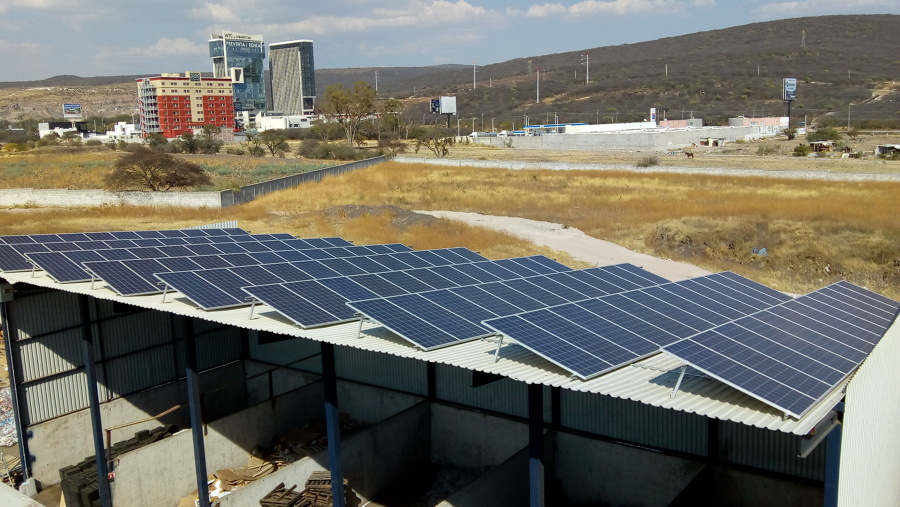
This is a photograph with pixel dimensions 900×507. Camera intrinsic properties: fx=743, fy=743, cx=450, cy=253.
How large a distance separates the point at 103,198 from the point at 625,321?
4922 cm

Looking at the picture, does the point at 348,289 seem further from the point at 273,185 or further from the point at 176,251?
the point at 273,185

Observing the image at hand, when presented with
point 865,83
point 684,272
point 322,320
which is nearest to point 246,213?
point 684,272

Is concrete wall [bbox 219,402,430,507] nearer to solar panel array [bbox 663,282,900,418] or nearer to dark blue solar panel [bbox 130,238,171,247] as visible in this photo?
solar panel array [bbox 663,282,900,418]

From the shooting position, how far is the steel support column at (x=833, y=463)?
8477 millimetres

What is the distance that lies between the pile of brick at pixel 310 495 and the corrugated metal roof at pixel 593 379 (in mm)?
3969

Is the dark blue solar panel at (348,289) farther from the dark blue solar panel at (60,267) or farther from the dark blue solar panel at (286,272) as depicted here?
the dark blue solar panel at (60,267)

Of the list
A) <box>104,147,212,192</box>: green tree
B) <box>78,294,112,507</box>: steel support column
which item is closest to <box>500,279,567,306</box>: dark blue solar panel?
<box>78,294,112,507</box>: steel support column

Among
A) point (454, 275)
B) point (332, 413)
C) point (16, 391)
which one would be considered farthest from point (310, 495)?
point (16, 391)

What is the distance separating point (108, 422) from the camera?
1830 centimetres

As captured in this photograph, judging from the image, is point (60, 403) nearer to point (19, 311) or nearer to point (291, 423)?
point (19, 311)

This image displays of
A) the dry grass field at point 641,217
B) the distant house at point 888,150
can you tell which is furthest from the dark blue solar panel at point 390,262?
the distant house at point 888,150

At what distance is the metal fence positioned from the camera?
51688 mm

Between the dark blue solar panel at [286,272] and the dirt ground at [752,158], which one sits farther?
the dirt ground at [752,158]

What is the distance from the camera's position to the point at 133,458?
1575cm
